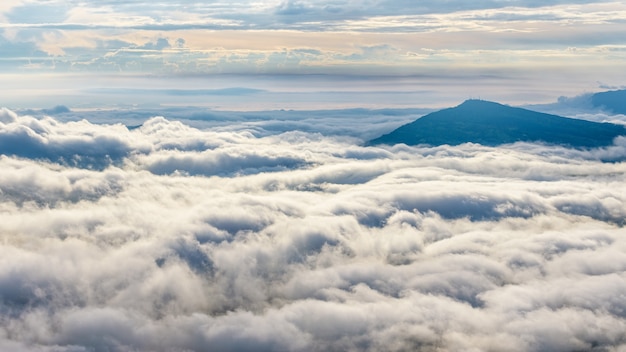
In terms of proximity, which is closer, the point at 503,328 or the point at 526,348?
the point at 526,348

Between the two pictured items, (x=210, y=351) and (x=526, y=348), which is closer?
(x=526, y=348)

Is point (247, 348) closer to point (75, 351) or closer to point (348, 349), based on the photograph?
point (348, 349)

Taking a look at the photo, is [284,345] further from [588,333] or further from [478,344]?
[588,333]

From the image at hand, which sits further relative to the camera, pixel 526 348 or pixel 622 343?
pixel 622 343

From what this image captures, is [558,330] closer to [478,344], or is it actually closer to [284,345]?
[478,344]

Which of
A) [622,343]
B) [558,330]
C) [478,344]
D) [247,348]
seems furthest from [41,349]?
[622,343]

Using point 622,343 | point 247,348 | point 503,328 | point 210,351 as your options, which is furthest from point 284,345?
point 622,343

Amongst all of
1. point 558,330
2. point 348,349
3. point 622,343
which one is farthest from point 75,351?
point 622,343
